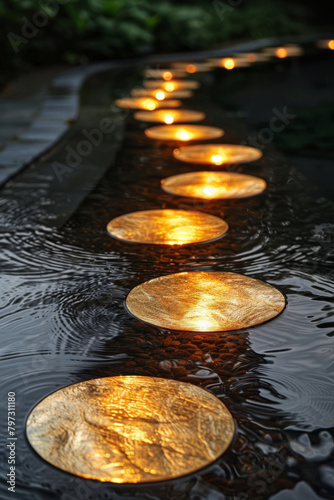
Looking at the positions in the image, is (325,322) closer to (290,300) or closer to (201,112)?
(290,300)

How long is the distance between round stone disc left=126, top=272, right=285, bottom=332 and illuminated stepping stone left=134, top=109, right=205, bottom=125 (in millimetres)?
4317

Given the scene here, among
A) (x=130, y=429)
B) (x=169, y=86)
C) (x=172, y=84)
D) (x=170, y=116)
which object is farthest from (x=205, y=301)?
(x=172, y=84)

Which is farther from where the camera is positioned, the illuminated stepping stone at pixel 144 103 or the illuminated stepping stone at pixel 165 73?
the illuminated stepping stone at pixel 165 73

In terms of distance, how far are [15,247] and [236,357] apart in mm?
1573

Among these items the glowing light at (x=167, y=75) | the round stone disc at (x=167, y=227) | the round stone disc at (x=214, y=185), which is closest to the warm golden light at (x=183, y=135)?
the round stone disc at (x=214, y=185)

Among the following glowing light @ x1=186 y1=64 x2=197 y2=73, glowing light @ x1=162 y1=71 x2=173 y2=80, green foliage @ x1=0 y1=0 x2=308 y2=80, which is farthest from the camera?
glowing light @ x1=186 y1=64 x2=197 y2=73

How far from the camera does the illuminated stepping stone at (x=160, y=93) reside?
8695 millimetres

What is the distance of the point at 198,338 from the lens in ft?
7.32

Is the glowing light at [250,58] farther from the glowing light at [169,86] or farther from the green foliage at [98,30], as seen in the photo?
A: the glowing light at [169,86]

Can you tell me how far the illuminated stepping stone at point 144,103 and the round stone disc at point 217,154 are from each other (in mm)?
2489

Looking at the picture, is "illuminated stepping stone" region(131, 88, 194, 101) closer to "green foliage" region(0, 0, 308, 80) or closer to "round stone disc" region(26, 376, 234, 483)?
"green foliage" region(0, 0, 308, 80)

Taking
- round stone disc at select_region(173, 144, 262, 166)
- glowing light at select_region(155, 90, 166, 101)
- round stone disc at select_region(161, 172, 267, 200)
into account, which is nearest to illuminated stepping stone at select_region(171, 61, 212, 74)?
glowing light at select_region(155, 90, 166, 101)

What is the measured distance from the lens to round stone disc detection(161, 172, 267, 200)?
4.05m

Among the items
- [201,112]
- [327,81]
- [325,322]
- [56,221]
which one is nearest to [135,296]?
Result: [325,322]
